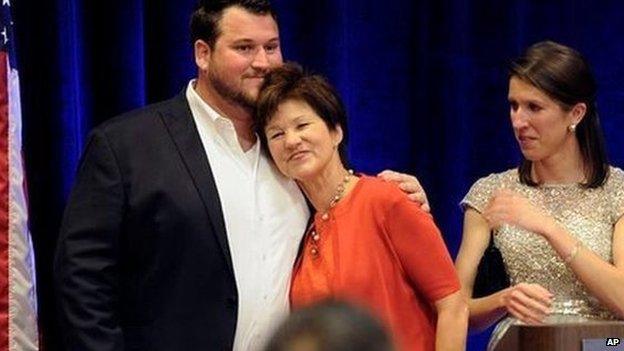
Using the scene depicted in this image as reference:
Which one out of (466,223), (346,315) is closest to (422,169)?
(466,223)

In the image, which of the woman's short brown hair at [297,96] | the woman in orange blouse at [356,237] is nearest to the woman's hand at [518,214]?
the woman in orange blouse at [356,237]

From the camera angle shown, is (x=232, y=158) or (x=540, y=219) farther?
(x=540, y=219)

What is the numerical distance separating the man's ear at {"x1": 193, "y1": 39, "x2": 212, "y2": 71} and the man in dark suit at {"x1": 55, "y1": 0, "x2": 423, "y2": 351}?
4 centimetres

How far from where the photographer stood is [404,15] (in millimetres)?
3355

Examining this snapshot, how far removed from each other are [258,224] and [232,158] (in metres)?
0.15

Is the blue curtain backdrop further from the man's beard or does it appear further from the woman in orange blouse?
the woman in orange blouse

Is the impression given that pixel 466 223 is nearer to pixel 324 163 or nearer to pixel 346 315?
pixel 324 163

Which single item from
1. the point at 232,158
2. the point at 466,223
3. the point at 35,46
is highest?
the point at 35,46

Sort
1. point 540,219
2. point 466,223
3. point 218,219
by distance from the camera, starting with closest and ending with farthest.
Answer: point 218,219 → point 540,219 → point 466,223

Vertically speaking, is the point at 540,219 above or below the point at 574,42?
below

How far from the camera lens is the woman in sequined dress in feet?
8.16

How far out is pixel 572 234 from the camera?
2.56 metres

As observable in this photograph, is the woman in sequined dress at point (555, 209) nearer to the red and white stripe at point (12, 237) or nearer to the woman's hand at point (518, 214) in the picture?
the woman's hand at point (518, 214)

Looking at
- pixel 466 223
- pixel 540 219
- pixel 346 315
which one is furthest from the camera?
pixel 466 223
